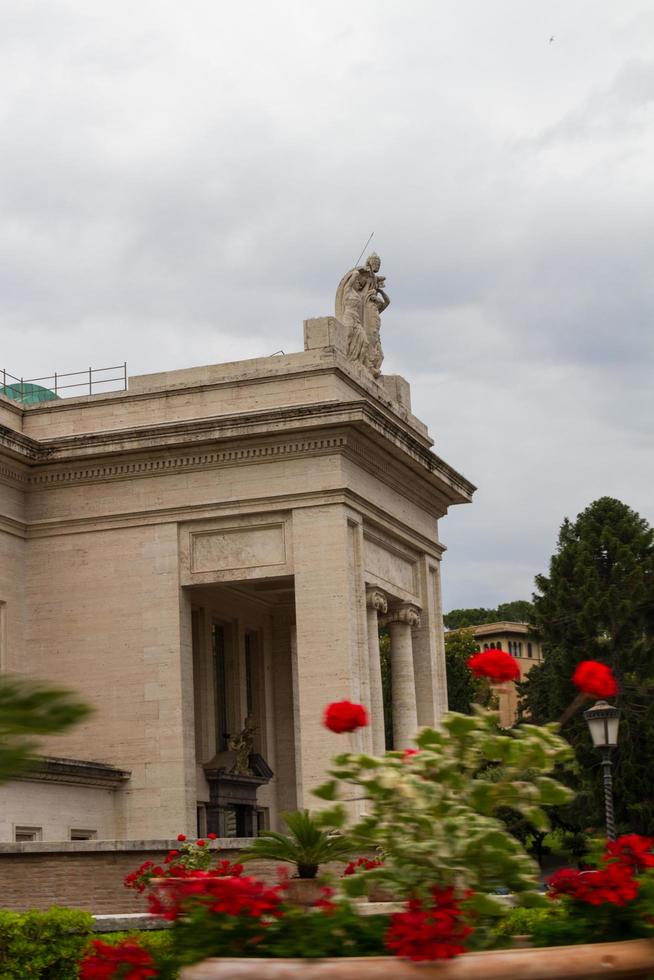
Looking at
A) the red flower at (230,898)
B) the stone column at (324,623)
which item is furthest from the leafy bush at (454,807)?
the stone column at (324,623)

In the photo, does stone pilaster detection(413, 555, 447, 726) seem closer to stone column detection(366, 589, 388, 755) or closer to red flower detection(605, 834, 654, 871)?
stone column detection(366, 589, 388, 755)

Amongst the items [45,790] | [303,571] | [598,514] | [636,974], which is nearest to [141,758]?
[45,790]

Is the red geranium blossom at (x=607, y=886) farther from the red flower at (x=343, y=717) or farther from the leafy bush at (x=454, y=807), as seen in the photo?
the red flower at (x=343, y=717)

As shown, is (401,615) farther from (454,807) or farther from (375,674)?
(454,807)

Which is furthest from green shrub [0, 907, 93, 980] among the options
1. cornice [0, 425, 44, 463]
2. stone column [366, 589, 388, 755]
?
cornice [0, 425, 44, 463]

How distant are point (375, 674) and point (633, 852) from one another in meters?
27.4

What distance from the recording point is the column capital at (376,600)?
3541cm

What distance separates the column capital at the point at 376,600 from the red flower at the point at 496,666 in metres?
26.4

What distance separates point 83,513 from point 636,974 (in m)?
29.5

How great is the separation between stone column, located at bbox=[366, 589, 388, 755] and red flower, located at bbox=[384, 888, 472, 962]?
89.0ft

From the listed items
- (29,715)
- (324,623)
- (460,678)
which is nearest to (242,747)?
(324,623)

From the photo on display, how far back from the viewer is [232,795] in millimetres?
37781

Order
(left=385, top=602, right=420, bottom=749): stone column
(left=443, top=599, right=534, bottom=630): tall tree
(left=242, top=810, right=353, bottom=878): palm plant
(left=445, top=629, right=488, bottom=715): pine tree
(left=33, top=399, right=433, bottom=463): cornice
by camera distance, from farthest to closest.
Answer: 1. (left=443, top=599, right=534, bottom=630): tall tree
2. (left=445, top=629, right=488, bottom=715): pine tree
3. (left=385, top=602, right=420, bottom=749): stone column
4. (left=33, top=399, right=433, bottom=463): cornice
5. (left=242, top=810, right=353, bottom=878): palm plant

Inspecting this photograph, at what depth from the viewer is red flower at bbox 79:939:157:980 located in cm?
736
